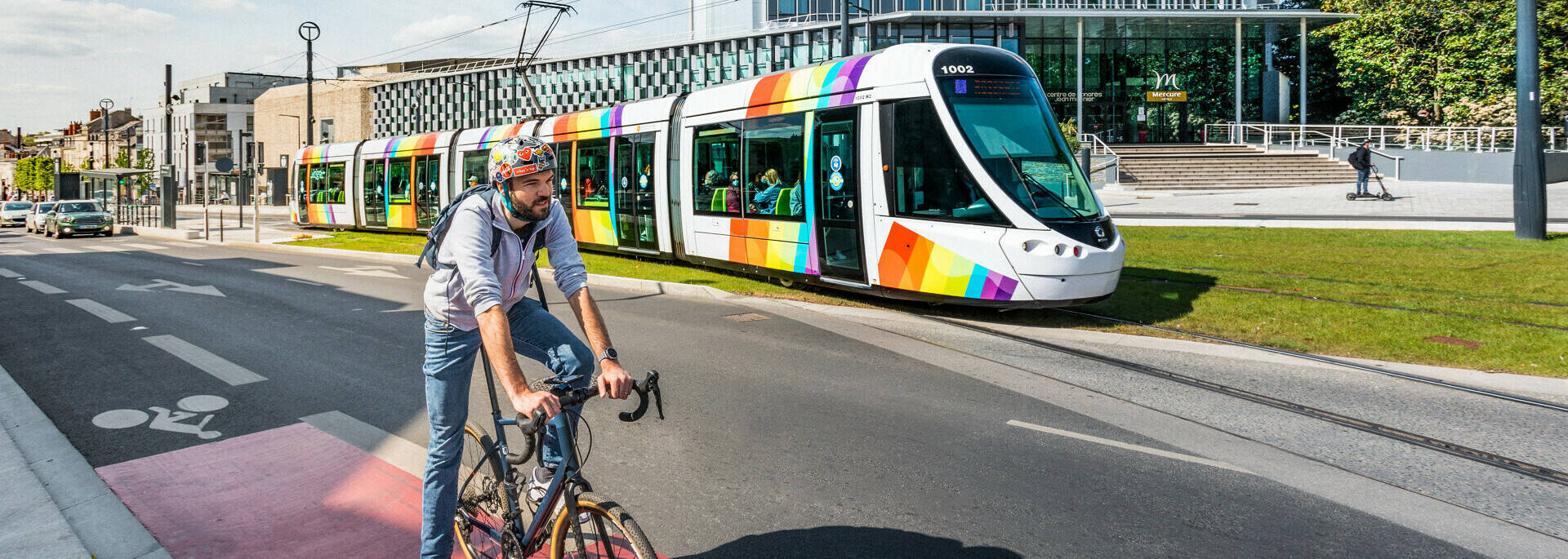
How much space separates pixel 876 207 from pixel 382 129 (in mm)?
80423

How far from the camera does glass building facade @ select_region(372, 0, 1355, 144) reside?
48.4 meters

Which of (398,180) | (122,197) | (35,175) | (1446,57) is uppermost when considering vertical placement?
(35,175)

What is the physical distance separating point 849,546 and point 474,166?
20.9 metres

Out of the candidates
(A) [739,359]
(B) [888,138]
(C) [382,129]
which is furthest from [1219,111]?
(C) [382,129]

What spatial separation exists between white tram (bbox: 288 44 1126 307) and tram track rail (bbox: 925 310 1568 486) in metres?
1.04

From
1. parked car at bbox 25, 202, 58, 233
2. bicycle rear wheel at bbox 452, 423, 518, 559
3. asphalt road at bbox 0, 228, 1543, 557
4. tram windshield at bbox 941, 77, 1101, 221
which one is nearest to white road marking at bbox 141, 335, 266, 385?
asphalt road at bbox 0, 228, 1543, 557

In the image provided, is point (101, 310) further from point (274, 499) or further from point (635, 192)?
point (274, 499)

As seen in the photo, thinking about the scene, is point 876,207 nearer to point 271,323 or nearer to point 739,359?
point 739,359

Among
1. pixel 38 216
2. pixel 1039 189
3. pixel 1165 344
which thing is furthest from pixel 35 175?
pixel 1165 344

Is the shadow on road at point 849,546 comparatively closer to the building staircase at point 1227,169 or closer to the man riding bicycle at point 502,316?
the man riding bicycle at point 502,316

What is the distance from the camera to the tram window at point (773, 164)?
506 inches

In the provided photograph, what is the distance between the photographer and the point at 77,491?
5109 millimetres

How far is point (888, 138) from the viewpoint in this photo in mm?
11266

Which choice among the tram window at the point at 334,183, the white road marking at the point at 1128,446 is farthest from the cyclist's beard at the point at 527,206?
the tram window at the point at 334,183
